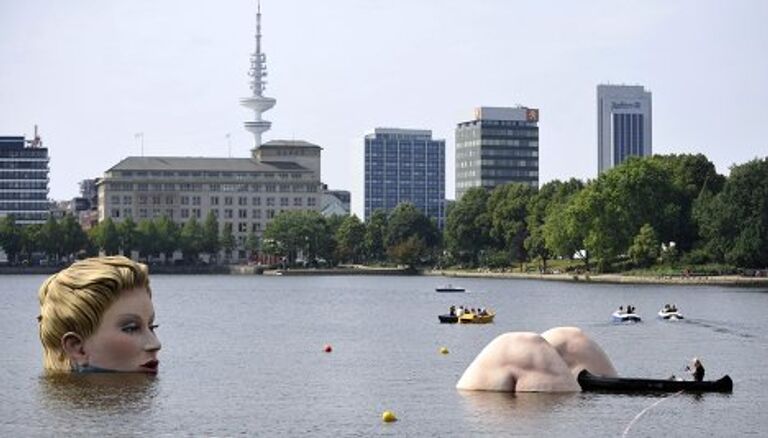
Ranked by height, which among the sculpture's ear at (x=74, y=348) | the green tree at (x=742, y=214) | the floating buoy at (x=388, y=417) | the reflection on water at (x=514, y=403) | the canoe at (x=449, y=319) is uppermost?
the green tree at (x=742, y=214)

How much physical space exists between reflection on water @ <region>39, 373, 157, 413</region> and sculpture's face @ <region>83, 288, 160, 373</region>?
175cm

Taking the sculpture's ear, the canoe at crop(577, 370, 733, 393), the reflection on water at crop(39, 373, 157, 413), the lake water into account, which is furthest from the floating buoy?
the sculpture's ear

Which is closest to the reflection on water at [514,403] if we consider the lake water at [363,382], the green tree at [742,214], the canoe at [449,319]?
the lake water at [363,382]

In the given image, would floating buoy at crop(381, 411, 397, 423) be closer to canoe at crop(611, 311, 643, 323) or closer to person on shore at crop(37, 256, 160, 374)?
person on shore at crop(37, 256, 160, 374)

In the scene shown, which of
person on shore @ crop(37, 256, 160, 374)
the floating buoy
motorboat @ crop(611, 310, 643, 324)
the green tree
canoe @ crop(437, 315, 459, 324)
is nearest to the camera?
person on shore @ crop(37, 256, 160, 374)

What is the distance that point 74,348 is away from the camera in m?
51.6

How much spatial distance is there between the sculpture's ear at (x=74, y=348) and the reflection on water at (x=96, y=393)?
1.66 metres

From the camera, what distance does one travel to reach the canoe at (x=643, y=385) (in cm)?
5897

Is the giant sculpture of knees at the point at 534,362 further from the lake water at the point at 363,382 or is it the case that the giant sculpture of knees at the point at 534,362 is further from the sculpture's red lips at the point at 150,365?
the sculpture's red lips at the point at 150,365

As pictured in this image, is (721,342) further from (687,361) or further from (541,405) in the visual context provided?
(541,405)

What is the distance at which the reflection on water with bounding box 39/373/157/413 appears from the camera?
182 ft

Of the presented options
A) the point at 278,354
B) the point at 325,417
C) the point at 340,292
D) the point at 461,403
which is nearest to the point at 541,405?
the point at 461,403

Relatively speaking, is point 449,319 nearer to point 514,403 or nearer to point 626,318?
point 626,318

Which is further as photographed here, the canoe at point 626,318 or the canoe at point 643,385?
the canoe at point 626,318
